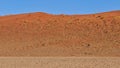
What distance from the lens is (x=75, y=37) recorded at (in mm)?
37375

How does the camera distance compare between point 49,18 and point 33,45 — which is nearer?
point 33,45

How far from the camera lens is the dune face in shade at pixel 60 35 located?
32938mm

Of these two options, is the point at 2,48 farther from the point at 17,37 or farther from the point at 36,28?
the point at 36,28

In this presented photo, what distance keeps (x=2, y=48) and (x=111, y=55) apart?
9341 mm

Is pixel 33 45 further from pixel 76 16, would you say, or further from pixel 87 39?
pixel 76 16

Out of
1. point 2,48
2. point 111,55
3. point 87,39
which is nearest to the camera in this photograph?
point 111,55

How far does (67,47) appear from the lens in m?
34.5

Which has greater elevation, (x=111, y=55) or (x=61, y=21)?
Result: (x=61, y=21)

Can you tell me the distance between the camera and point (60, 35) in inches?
1497

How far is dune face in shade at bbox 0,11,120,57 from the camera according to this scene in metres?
32.9

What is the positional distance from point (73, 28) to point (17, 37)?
18.5ft

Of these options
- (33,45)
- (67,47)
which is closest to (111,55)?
(67,47)

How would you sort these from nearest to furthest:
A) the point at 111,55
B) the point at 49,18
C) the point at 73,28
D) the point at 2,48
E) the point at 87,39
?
the point at 111,55 < the point at 2,48 < the point at 87,39 < the point at 73,28 < the point at 49,18

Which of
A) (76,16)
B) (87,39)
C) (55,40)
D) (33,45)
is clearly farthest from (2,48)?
(76,16)
